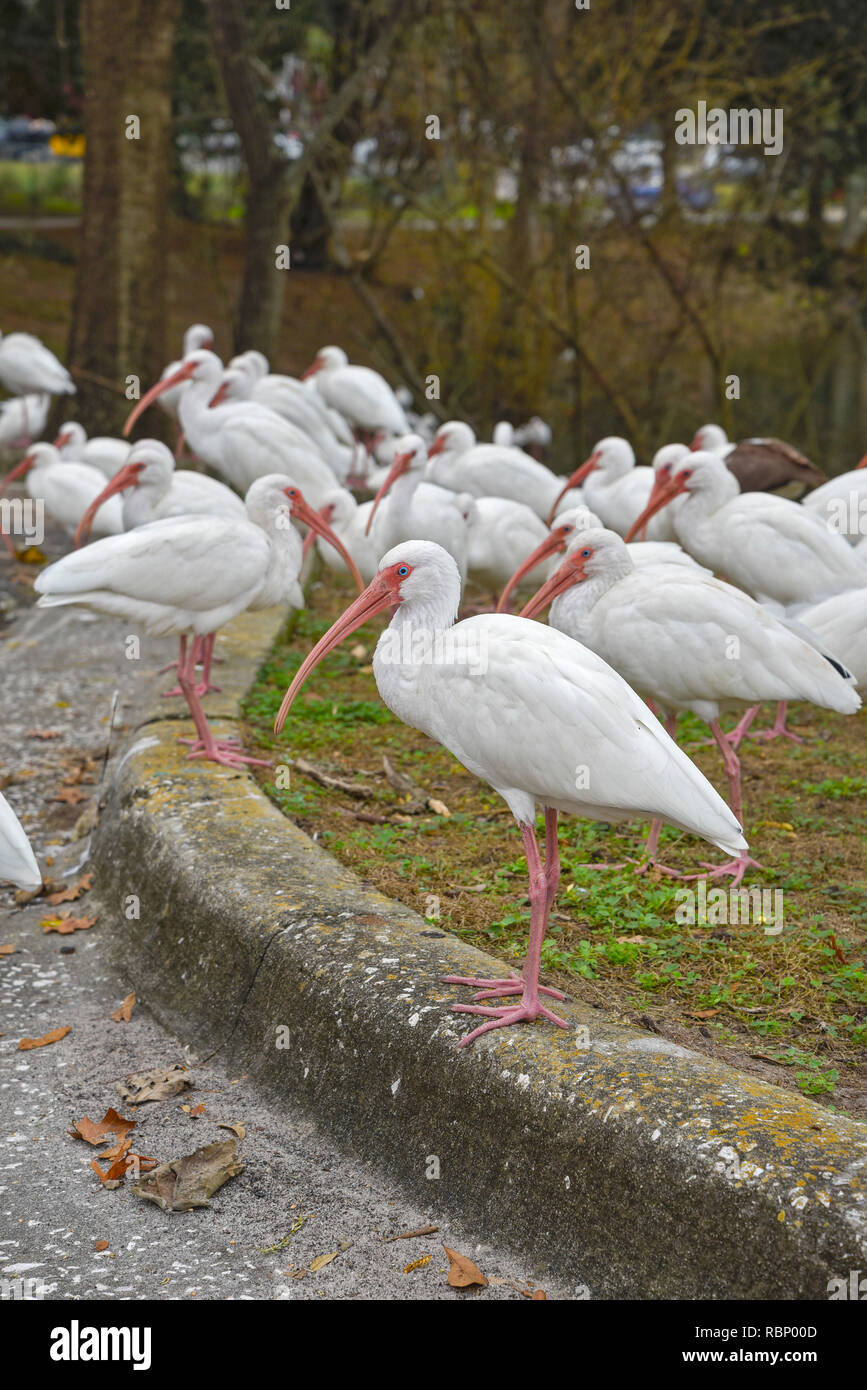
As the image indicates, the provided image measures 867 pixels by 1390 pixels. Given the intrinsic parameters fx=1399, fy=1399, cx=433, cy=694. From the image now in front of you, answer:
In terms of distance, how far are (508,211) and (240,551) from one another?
10.1 m

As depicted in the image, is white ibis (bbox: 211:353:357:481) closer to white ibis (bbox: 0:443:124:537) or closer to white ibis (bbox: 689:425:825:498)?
white ibis (bbox: 0:443:124:537)

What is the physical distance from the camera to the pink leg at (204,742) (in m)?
5.29

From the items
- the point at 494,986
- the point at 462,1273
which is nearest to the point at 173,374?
the point at 494,986

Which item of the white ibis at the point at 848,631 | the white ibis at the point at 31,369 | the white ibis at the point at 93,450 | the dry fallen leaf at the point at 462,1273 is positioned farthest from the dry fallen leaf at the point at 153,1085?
the white ibis at the point at 31,369

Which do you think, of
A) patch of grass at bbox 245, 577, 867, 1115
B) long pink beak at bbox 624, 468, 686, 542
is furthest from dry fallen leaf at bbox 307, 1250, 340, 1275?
long pink beak at bbox 624, 468, 686, 542

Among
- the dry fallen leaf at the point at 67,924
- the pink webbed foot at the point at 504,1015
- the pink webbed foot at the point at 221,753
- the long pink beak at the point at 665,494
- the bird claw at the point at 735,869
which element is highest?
the long pink beak at the point at 665,494

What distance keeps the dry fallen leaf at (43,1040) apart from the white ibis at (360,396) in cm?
827

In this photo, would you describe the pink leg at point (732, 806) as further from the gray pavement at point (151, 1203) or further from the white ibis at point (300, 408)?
the white ibis at point (300, 408)

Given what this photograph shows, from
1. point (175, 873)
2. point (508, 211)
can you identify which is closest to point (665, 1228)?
point (175, 873)

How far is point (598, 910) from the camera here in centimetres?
446

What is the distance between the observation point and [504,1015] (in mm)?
3309

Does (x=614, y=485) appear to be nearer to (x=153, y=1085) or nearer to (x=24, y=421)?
(x=153, y=1085)

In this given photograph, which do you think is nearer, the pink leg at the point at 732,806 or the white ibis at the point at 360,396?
the pink leg at the point at 732,806

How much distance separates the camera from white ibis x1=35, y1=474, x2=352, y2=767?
5.52 meters
